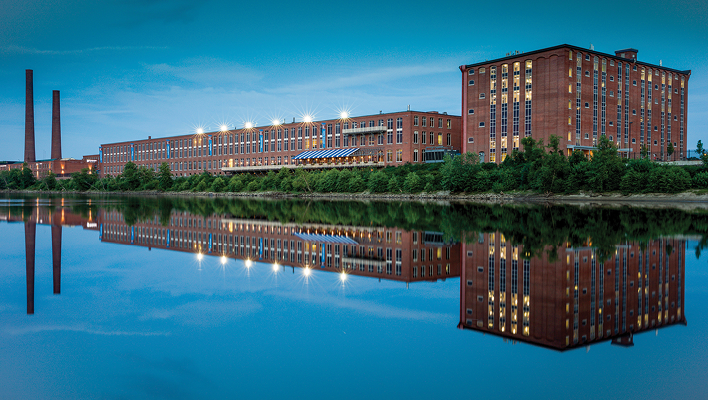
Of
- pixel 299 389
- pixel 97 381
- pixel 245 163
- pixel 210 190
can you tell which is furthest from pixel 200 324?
pixel 245 163

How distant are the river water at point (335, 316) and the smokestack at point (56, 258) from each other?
13 centimetres

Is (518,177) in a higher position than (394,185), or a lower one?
higher

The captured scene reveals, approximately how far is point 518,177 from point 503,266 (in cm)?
6198

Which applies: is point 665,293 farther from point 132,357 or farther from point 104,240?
point 104,240

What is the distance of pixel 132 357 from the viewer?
702 cm

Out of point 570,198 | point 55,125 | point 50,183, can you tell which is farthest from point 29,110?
point 570,198

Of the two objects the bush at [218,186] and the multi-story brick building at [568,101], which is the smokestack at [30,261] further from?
the bush at [218,186]

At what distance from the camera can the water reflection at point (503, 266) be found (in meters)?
8.64

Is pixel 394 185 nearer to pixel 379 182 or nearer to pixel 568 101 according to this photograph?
pixel 379 182

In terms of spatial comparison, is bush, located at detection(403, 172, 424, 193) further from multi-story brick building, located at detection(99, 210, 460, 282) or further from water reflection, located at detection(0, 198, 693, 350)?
water reflection, located at detection(0, 198, 693, 350)

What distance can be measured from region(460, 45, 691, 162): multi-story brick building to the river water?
71224 mm

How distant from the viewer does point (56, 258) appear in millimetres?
16156

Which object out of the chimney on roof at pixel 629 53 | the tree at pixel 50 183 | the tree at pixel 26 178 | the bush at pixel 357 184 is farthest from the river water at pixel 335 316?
the tree at pixel 26 178

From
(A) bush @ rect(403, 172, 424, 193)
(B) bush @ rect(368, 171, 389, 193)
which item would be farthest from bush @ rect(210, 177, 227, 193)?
(A) bush @ rect(403, 172, 424, 193)
